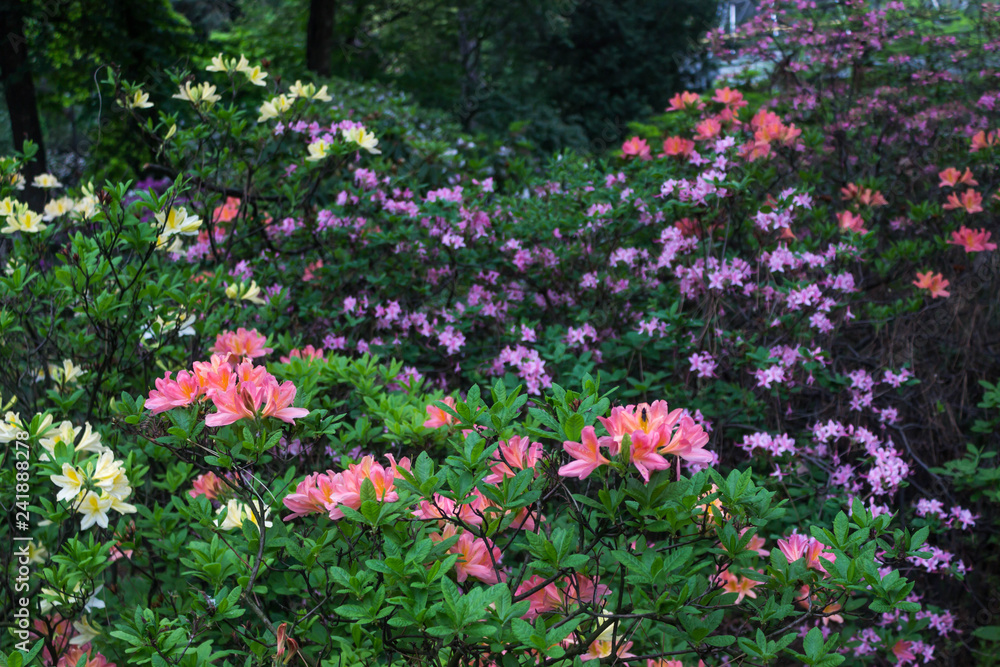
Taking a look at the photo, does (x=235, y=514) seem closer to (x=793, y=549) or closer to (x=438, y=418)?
(x=438, y=418)

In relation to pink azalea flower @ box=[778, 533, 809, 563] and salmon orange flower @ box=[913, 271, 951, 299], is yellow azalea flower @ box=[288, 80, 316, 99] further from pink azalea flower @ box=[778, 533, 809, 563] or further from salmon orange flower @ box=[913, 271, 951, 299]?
salmon orange flower @ box=[913, 271, 951, 299]

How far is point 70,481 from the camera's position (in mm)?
1520

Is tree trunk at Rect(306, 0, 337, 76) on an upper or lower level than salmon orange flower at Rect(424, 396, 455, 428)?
upper

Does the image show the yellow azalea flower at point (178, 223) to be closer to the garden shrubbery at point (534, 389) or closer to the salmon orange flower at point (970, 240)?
the garden shrubbery at point (534, 389)

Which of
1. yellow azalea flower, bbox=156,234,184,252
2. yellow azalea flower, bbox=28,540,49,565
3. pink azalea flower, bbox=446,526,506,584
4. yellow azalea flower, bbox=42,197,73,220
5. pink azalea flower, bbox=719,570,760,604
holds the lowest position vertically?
pink azalea flower, bbox=719,570,760,604

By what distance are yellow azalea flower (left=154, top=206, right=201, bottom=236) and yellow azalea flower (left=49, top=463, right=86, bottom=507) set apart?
80 centimetres

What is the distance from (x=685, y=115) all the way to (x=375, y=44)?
393 inches

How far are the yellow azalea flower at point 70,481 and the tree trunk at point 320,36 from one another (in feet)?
23.9

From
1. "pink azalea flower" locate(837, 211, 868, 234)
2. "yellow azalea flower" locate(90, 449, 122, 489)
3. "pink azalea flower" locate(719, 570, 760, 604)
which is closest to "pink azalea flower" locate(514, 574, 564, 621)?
"pink azalea flower" locate(719, 570, 760, 604)

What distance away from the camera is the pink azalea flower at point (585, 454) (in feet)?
3.79

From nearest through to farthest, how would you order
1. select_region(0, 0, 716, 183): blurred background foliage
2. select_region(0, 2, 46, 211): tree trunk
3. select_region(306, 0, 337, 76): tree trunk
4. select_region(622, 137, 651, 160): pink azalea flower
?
1. select_region(622, 137, 651, 160): pink azalea flower
2. select_region(0, 2, 46, 211): tree trunk
3. select_region(306, 0, 337, 76): tree trunk
4. select_region(0, 0, 716, 183): blurred background foliage

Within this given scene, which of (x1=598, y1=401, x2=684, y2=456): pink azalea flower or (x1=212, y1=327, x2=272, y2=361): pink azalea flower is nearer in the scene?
(x1=598, y1=401, x2=684, y2=456): pink azalea flower

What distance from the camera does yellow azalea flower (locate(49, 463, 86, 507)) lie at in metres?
1.51

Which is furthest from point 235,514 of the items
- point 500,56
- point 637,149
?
point 500,56
